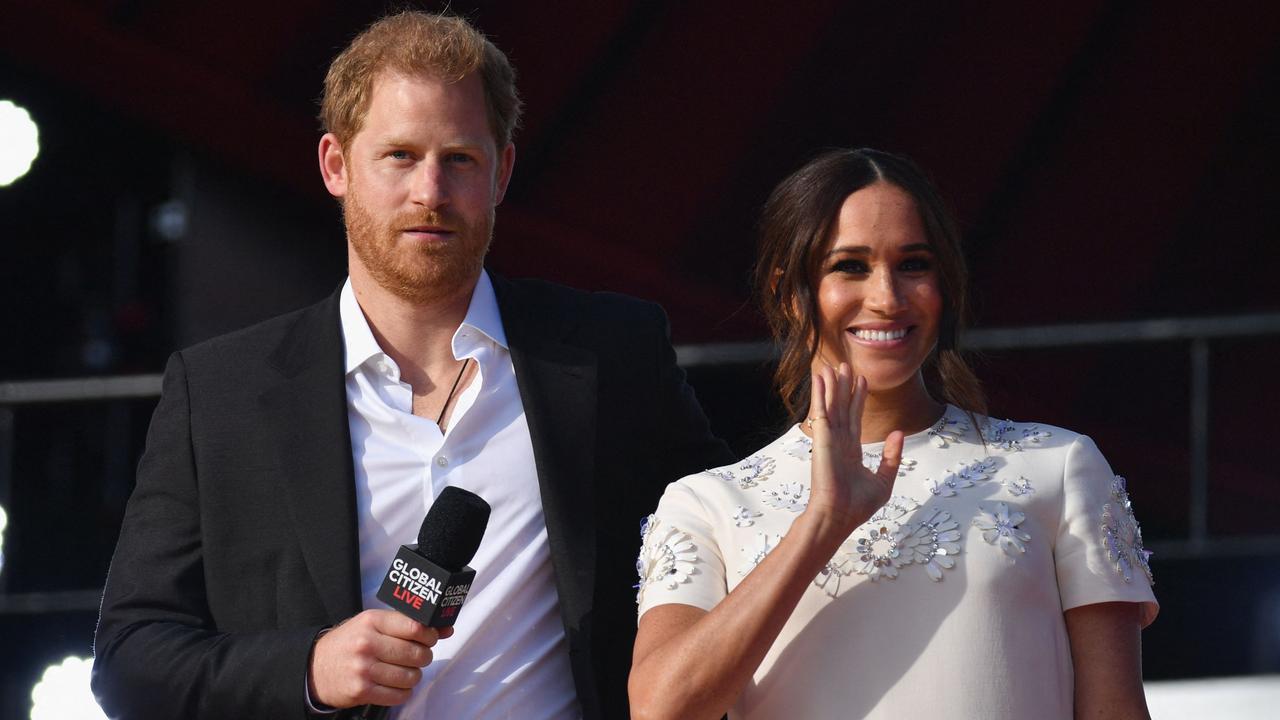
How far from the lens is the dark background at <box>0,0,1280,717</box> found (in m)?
4.57

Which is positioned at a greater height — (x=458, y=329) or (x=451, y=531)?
(x=458, y=329)

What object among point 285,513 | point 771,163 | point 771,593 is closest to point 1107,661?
point 771,593

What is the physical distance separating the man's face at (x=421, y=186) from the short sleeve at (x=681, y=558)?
Result: 444mm

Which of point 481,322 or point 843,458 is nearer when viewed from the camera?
point 843,458

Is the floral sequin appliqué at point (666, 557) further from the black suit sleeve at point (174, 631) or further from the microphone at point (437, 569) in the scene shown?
the black suit sleeve at point (174, 631)

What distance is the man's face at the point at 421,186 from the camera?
1981 millimetres

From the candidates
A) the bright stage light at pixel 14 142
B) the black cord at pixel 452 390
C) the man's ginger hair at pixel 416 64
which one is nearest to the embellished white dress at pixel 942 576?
the black cord at pixel 452 390

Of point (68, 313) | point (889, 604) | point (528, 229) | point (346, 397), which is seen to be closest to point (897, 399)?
point (889, 604)

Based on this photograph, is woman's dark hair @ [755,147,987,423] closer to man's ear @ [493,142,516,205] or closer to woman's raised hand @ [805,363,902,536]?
woman's raised hand @ [805,363,902,536]

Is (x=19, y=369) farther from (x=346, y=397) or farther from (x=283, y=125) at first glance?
(x=346, y=397)

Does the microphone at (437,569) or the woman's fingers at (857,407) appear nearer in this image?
the microphone at (437,569)

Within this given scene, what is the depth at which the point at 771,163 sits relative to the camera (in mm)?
5176

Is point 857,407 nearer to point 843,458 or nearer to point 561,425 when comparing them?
point 843,458

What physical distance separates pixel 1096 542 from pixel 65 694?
8.40ft
